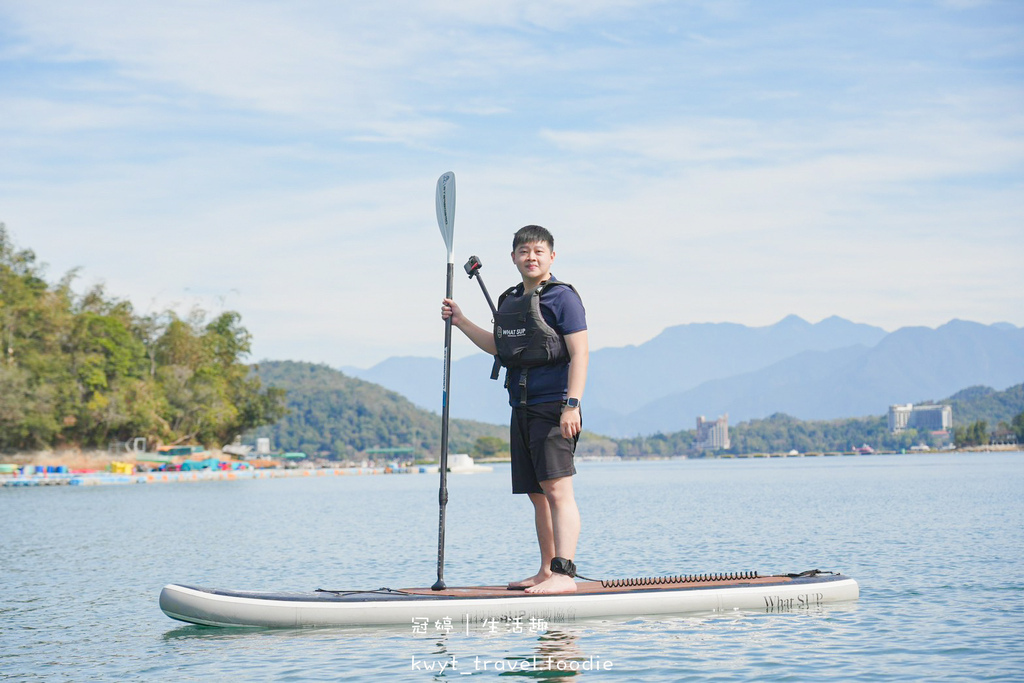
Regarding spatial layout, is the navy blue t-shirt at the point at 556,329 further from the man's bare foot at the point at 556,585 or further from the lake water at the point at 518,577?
the lake water at the point at 518,577

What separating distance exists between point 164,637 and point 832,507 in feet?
86.4

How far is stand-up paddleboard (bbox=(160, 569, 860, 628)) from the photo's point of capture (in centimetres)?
870

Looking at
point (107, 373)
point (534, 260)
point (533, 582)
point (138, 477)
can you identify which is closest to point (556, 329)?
point (534, 260)

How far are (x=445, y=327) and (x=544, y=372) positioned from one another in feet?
3.61

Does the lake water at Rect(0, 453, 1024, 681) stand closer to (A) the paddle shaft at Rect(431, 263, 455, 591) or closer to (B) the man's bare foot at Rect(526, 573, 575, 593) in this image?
(B) the man's bare foot at Rect(526, 573, 575, 593)

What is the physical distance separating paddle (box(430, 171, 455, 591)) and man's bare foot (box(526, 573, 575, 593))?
2.98 feet

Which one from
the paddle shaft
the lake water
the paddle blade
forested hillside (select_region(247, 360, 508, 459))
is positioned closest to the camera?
the lake water

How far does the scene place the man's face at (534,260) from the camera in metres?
8.34

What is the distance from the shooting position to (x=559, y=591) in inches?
343

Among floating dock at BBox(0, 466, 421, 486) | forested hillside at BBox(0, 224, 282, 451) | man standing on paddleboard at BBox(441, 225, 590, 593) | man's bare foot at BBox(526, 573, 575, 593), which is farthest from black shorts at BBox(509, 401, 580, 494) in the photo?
forested hillside at BBox(0, 224, 282, 451)

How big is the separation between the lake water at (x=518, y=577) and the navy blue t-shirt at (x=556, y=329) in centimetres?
196

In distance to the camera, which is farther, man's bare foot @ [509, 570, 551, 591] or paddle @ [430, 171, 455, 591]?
paddle @ [430, 171, 455, 591]

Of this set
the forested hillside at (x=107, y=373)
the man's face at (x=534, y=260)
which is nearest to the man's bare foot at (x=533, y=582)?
the man's face at (x=534, y=260)

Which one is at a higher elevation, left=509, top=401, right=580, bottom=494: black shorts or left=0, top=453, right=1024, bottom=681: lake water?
left=509, top=401, right=580, bottom=494: black shorts
